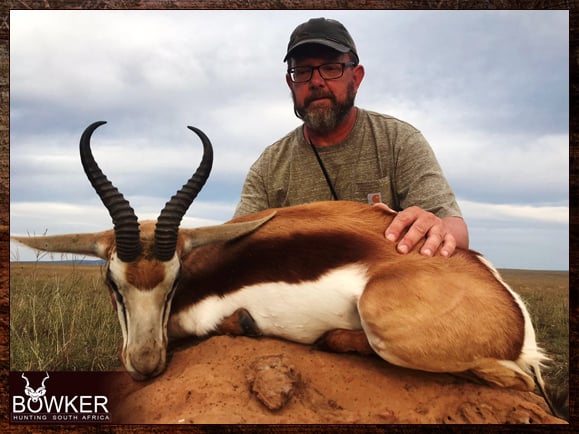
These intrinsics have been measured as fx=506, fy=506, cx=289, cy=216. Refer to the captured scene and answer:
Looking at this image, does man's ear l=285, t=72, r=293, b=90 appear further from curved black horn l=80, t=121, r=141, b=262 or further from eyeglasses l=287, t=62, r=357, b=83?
curved black horn l=80, t=121, r=141, b=262

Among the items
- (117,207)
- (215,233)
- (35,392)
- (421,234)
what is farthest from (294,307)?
(35,392)

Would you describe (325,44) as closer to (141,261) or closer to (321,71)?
(321,71)

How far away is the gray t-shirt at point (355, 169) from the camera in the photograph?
10.6 feet

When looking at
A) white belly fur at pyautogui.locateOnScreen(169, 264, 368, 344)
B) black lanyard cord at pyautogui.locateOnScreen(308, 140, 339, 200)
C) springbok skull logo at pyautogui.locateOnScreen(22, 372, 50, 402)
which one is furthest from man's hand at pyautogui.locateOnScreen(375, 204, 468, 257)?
springbok skull logo at pyautogui.locateOnScreen(22, 372, 50, 402)

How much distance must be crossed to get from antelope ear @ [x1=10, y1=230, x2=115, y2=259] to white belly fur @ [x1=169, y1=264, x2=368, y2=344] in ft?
1.67

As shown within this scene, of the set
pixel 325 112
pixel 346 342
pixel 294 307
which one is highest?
pixel 325 112

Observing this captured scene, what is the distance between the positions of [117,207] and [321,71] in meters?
1.62

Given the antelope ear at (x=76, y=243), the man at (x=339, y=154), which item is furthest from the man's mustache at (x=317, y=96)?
the antelope ear at (x=76, y=243)

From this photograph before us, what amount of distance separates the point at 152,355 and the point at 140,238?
55cm

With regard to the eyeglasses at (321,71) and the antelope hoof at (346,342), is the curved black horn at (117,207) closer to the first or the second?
the antelope hoof at (346,342)

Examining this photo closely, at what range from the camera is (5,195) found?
8.27 ft

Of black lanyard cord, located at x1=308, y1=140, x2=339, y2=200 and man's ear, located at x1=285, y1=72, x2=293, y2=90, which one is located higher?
man's ear, located at x1=285, y1=72, x2=293, y2=90

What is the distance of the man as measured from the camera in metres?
2.98

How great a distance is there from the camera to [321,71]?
129 inches
